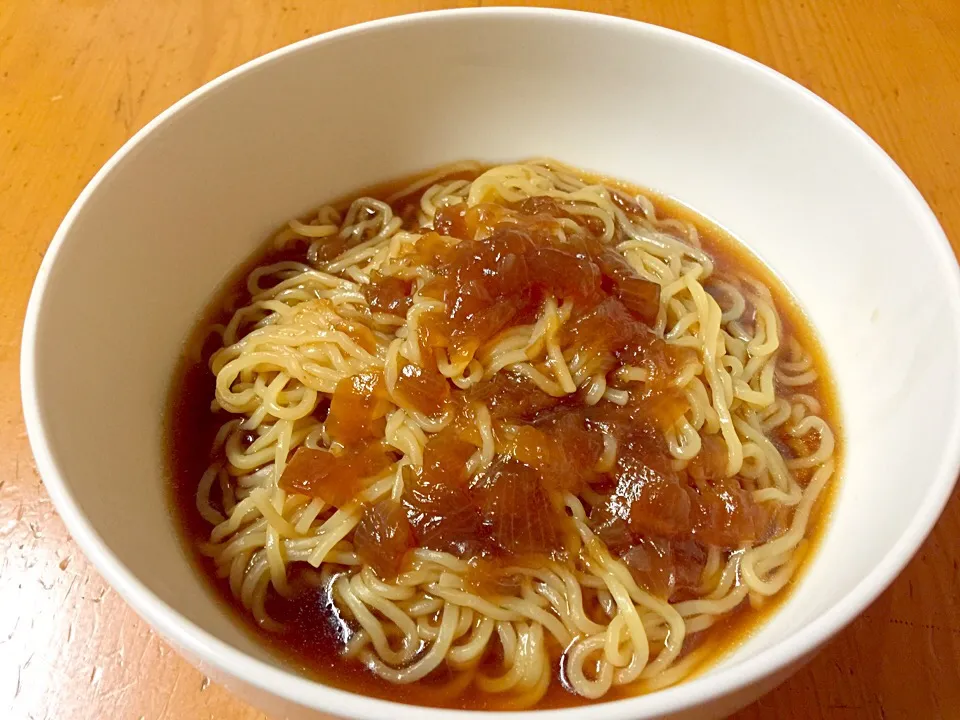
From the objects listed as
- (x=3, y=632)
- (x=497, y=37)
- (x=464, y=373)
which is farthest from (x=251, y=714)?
(x=497, y=37)

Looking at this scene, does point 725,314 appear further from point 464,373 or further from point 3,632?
point 3,632

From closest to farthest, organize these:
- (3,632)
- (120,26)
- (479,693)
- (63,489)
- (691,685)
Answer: (691,685) < (63,489) < (479,693) < (3,632) < (120,26)

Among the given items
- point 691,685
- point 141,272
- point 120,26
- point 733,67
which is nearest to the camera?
point 691,685

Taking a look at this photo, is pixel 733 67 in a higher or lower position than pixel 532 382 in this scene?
higher

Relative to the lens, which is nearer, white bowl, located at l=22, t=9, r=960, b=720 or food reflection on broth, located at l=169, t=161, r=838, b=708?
white bowl, located at l=22, t=9, r=960, b=720

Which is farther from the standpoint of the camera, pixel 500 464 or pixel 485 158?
pixel 485 158

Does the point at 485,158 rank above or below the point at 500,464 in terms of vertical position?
above

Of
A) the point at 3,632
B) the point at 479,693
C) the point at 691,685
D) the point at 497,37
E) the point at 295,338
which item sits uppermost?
the point at 497,37
